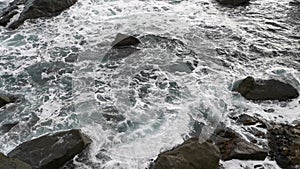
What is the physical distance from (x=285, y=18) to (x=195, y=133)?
4.95 metres

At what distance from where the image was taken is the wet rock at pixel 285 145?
452cm

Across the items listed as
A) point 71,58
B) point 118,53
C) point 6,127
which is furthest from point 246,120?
point 71,58

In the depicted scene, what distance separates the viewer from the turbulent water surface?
5.22 metres

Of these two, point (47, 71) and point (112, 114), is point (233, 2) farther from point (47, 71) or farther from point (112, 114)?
point (112, 114)

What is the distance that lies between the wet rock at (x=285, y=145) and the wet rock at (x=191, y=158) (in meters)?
0.85

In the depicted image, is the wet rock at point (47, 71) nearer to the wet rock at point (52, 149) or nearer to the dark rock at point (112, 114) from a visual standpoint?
the dark rock at point (112, 114)

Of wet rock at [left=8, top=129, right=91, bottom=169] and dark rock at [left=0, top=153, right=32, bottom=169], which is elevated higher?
dark rock at [left=0, top=153, right=32, bottom=169]

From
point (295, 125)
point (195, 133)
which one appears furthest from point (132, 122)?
point (295, 125)

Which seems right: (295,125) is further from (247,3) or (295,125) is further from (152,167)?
(247,3)

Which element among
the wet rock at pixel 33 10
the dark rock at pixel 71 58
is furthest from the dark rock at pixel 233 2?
the dark rock at pixel 71 58

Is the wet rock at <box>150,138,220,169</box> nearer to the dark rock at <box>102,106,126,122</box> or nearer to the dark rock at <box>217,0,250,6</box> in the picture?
the dark rock at <box>102,106,126,122</box>

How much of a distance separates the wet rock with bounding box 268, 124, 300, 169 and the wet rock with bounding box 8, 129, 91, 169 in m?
2.55

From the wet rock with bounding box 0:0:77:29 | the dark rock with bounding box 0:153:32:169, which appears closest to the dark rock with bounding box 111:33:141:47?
the wet rock with bounding box 0:0:77:29

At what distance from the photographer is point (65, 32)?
27.3ft
